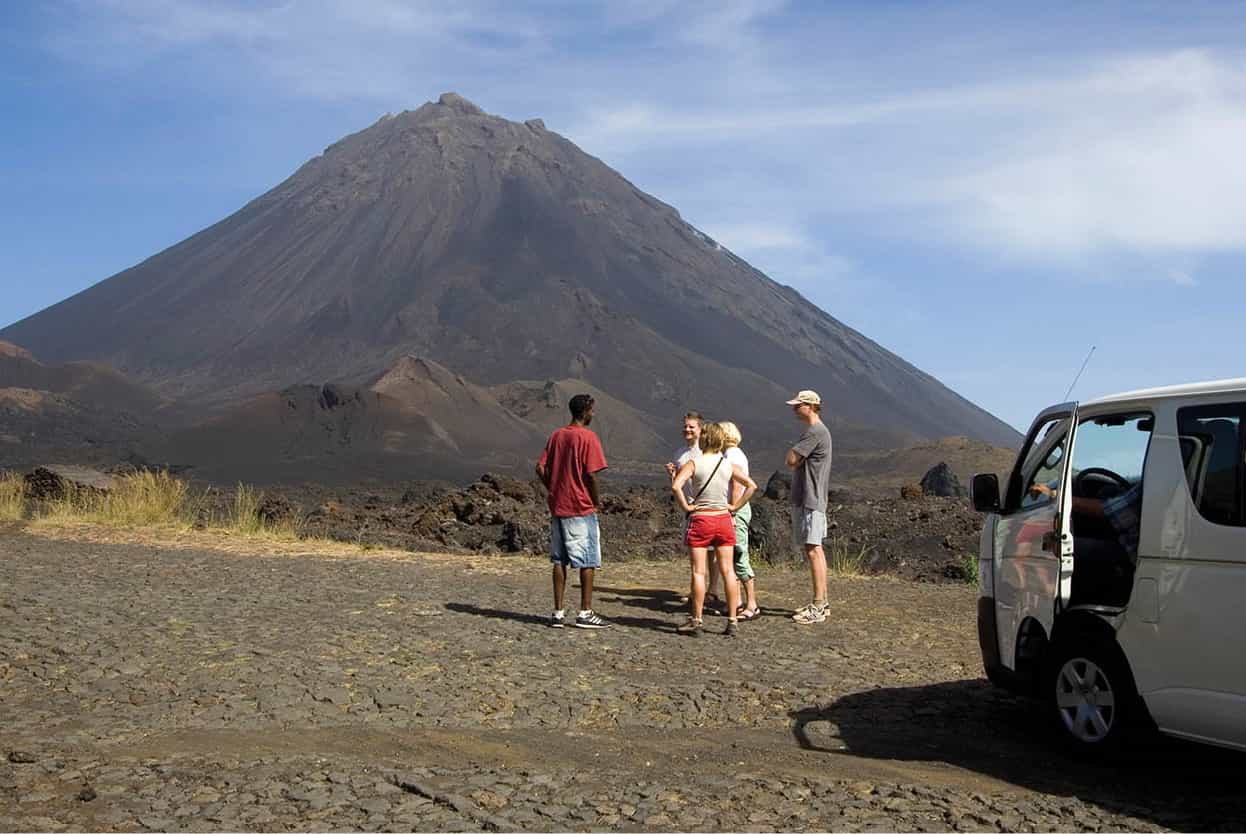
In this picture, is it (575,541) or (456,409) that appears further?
(456,409)

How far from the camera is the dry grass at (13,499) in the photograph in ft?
64.4

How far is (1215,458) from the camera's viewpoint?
588cm

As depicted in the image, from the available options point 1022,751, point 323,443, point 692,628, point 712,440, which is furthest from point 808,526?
point 323,443

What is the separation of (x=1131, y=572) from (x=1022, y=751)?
116cm

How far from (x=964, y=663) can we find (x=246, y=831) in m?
5.62

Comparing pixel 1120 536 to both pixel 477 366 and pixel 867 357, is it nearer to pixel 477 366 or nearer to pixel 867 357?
pixel 477 366

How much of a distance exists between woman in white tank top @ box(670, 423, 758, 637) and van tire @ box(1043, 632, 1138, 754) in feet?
11.7

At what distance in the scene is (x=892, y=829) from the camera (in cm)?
533

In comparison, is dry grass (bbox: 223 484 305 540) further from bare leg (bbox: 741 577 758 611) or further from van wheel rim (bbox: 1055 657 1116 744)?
van wheel rim (bbox: 1055 657 1116 744)

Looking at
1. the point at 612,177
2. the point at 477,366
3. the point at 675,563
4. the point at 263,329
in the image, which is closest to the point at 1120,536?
the point at 675,563

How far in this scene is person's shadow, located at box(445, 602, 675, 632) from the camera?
35.2ft

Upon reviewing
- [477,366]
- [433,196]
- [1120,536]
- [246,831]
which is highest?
[433,196]

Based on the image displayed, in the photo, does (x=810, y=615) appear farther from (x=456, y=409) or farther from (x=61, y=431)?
(x=456, y=409)

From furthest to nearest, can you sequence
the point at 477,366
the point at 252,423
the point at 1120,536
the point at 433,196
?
the point at 433,196 < the point at 477,366 < the point at 252,423 < the point at 1120,536
